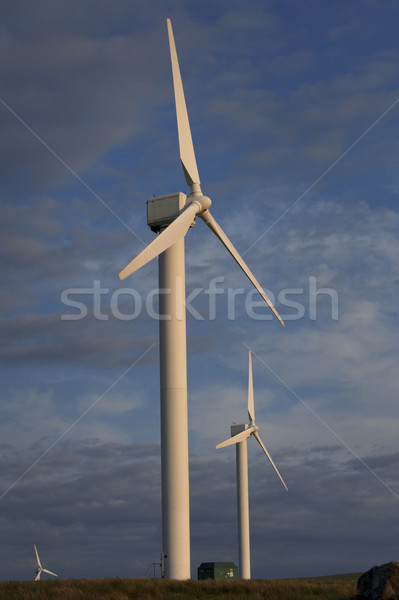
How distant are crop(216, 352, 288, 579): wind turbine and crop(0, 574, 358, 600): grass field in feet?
138

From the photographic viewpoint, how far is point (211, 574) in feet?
207

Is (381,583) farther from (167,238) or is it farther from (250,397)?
(250,397)

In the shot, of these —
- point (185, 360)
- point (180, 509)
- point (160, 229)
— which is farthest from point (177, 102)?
point (180, 509)

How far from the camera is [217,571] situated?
6316 centimetres

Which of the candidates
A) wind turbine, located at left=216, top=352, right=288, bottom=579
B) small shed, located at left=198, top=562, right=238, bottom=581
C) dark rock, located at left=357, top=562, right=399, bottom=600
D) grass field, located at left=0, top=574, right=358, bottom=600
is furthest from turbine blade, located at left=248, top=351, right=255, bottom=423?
dark rock, located at left=357, top=562, right=399, bottom=600

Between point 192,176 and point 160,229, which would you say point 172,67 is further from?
point 160,229

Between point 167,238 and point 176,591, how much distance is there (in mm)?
19929

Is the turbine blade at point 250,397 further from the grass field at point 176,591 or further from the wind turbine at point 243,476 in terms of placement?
the grass field at point 176,591

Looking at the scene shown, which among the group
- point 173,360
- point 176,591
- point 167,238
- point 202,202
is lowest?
point 176,591

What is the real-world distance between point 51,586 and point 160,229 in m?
22.9

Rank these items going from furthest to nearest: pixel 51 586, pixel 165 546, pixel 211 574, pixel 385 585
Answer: pixel 211 574 → pixel 165 546 → pixel 51 586 → pixel 385 585

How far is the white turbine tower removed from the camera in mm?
43531

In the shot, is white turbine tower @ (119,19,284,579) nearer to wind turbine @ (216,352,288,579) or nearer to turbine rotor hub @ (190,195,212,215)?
turbine rotor hub @ (190,195,212,215)

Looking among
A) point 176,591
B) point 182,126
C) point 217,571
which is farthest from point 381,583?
point 217,571
